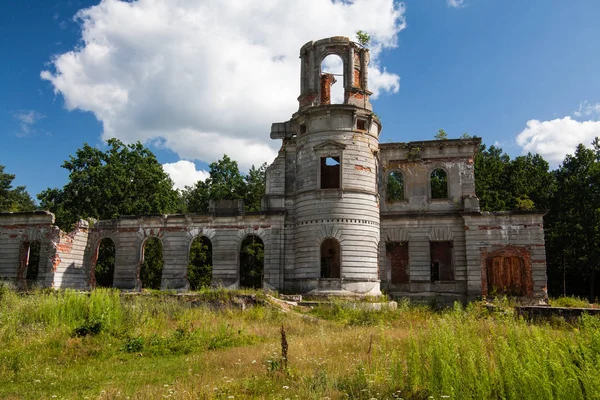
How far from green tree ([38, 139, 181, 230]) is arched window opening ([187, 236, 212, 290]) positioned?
425cm

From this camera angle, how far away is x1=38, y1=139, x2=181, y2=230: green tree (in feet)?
115

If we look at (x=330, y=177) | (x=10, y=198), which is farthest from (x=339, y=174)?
(x=10, y=198)

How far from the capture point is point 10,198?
48.4m

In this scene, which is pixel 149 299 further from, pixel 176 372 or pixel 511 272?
pixel 511 272

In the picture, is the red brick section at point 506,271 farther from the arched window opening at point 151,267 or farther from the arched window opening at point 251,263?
A: the arched window opening at point 151,267

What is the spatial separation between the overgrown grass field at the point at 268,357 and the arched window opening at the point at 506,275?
33.1 ft

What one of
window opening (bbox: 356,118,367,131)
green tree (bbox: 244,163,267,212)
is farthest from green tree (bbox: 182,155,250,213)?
window opening (bbox: 356,118,367,131)

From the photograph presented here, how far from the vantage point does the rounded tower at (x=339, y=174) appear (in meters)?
22.6

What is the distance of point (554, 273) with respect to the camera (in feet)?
116

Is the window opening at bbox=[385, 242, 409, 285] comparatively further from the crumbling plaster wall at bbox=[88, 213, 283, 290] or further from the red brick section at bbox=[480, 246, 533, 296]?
the crumbling plaster wall at bbox=[88, 213, 283, 290]

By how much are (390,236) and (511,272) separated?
605 cm

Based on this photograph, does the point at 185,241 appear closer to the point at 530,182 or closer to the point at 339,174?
the point at 339,174

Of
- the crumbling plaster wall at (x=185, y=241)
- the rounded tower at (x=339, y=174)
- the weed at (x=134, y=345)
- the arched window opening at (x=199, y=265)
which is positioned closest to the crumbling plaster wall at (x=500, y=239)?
the rounded tower at (x=339, y=174)

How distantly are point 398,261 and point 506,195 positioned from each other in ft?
44.1
